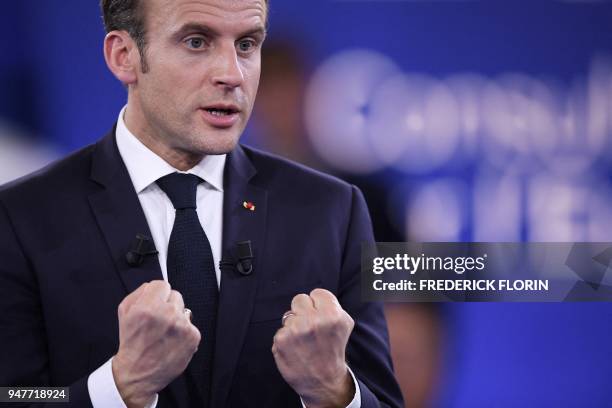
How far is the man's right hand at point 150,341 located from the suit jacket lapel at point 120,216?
0.70 feet

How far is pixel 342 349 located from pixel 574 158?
982 millimetres

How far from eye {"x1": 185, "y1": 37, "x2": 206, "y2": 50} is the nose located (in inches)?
2.0

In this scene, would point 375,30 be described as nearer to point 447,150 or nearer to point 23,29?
point 447,150

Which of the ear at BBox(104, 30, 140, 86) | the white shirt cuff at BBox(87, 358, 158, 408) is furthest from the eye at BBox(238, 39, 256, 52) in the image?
the white shirt cuff at BBox(87, 358, 158, 408)

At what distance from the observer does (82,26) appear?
2.32m

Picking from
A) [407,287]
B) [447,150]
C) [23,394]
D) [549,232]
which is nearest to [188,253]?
[23,394]

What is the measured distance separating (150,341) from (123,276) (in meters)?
0.27

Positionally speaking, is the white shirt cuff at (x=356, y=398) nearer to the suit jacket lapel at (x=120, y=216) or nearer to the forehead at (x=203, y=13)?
the suit jacket lapel at (x=120, y=216)

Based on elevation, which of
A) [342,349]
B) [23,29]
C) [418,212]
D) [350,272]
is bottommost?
[342,349]

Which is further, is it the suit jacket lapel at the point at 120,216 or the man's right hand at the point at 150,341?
the suit jacket lapel at the point at 120,216

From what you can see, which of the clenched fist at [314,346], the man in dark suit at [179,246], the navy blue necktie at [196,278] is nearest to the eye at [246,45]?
the man in dark suit at [179,246]

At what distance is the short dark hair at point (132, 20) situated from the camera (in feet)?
6.54

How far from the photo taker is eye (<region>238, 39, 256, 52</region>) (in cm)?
200

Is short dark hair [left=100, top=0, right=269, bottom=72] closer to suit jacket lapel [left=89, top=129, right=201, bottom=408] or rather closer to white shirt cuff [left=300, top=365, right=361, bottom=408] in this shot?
suit jacket lapel [left=89, top=129, right=201, bottom=408]
